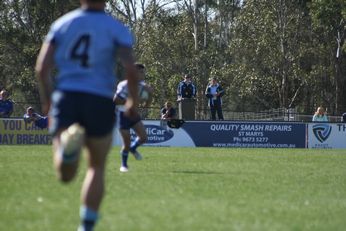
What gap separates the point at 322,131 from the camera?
31.1 metres

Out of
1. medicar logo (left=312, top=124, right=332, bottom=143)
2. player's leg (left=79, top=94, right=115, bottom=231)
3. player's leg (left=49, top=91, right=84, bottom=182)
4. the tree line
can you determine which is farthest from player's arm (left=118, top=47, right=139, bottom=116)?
the tree line

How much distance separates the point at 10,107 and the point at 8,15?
24.4 m

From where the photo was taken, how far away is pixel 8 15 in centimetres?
5256

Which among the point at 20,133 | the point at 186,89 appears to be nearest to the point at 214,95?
the point at 186,89

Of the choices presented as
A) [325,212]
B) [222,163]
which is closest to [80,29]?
[325,212]

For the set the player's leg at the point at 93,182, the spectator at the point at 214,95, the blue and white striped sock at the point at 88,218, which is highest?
the spectator at the point at 214,95

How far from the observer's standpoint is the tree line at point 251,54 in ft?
169

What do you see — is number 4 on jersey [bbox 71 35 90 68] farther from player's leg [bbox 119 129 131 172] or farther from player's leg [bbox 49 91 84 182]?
player's leg [bbox 119 129 131 172]

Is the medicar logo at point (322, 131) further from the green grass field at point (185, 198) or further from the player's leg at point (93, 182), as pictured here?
the player's leg at point (93, 182)

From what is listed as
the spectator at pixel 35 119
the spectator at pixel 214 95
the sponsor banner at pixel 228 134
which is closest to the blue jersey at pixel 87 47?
the sponsor banner at pixel 228 134

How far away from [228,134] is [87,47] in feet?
79.4

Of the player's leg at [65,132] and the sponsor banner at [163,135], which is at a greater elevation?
the player's leg at [65,132]

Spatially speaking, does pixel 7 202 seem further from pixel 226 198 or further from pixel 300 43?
pixel 300 43

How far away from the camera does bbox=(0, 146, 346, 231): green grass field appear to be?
8.28 meters
